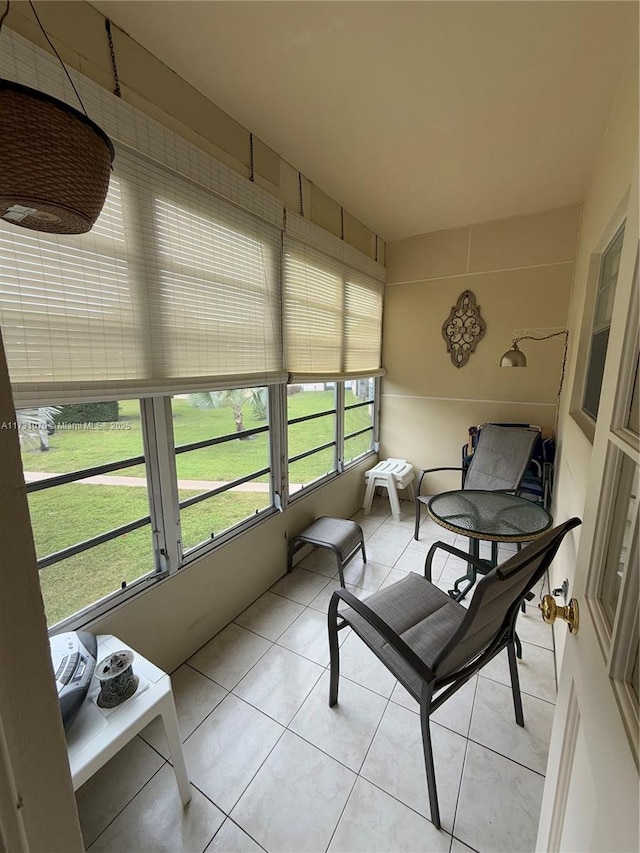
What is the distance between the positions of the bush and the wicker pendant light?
71cm

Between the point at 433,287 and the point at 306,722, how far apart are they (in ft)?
11.9

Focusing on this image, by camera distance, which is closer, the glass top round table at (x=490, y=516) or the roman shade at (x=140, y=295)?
the roman shade at (x=140, y=295)

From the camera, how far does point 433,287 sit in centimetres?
346

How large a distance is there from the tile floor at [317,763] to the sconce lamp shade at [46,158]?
6.40 feet

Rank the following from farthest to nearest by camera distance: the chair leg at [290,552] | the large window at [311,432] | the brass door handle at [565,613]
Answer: the large window at [311,432] → the chair leg at [290,552] → the brass door handle at [565,613]

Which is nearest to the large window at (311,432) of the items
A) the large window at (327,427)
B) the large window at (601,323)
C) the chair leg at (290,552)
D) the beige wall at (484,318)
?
the large window at (327,427)

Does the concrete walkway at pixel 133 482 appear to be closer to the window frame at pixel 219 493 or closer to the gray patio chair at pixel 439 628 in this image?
the window frame at pixel 219 493

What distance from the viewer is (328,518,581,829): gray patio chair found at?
3.64 ft

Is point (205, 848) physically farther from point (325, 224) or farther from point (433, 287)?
point (433, 287)

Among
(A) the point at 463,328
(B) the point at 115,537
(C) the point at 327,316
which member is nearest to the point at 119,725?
(B) the point at 115,537

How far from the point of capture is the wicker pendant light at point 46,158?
680 mm

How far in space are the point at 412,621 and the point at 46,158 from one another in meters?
1.97

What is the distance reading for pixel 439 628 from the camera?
4.93 ft

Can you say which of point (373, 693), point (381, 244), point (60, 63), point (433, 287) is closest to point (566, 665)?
point (373, 693)
